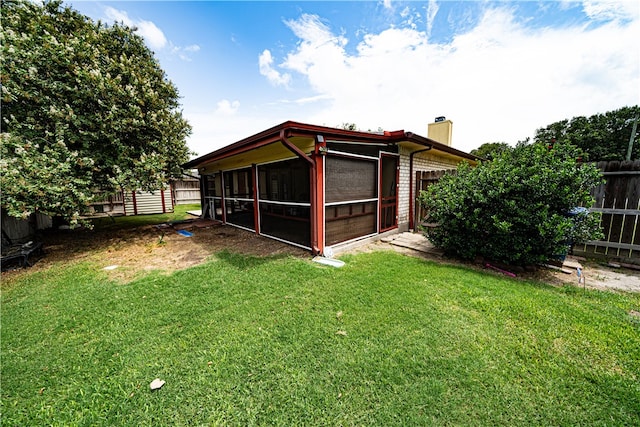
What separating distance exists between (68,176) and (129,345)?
17.8 feet

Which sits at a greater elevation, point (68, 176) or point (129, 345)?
point (68, 176)

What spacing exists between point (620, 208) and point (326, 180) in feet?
19.0

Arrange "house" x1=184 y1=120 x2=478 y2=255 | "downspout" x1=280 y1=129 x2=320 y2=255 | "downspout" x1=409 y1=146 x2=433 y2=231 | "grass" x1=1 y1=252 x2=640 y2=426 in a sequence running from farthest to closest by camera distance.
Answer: "downspout" x1=409 y1=146 x2=433 y2=231
"house" x1=184 y1=120 x2=478 y2=255
"downspout" x1=280 y1=129 x2=320 y2=255
"grass" x1=1 y1=252 x2=640 y2=426

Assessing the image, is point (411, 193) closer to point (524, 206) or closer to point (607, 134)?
point (524, 206)

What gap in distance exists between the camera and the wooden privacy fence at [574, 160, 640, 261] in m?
4.31

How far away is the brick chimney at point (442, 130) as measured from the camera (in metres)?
10.2

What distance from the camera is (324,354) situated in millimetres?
2174

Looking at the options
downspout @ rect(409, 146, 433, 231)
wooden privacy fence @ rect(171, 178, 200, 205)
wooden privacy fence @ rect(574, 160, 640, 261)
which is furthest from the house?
wooden privacy fence @ rect(171, 178, 200, 205)

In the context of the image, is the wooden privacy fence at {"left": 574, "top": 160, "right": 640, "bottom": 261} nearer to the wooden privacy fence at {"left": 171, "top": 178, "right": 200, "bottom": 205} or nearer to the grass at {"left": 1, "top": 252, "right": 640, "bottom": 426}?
the grass at {"left": 1, "top": 252, "right": 640, "bottom": 426}

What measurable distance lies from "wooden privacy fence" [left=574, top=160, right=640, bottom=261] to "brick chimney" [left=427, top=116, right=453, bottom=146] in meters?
6.21

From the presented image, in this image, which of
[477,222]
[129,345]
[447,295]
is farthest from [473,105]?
[129,345]

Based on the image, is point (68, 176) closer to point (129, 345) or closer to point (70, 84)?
point (70, 84)

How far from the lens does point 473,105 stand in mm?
11641

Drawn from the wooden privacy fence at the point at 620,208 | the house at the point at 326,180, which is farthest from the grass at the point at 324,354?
the wooden privacy fence at the point at 620,208
